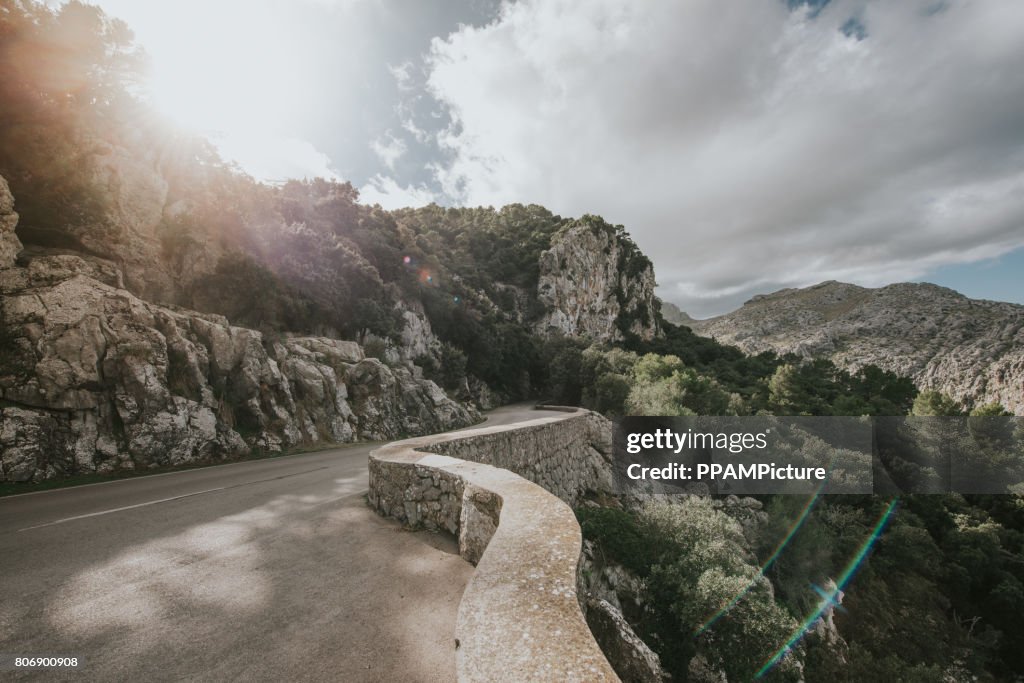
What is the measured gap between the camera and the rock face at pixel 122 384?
31.0ft

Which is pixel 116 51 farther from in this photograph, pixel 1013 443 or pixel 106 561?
pixel 1013 443

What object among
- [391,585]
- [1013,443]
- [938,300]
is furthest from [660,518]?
[938,300]

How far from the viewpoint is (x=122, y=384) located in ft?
36.3

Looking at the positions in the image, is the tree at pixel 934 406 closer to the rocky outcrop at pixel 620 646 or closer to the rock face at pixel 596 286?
the rock face at pixel 596 286

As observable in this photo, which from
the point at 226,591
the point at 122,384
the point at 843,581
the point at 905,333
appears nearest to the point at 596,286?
the point at 843,581

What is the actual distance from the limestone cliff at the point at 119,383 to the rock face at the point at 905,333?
91758 millimetres

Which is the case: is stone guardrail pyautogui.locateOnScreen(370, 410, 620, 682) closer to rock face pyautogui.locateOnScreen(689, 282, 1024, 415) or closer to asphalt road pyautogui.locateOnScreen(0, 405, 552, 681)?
asphalt road pyautogui.locateOnScreen(0, 405, 552, 681)

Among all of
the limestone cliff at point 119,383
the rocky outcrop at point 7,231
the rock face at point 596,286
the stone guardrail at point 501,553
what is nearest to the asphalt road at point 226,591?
the stone guardrail at point 501,553

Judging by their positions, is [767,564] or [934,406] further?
[934,406]

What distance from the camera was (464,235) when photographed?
80.2m

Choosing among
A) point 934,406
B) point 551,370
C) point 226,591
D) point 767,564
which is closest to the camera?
point 226,591

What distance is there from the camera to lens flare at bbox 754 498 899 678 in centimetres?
1130

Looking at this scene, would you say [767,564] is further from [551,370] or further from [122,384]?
[122,384]

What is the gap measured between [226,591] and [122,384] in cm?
1042
